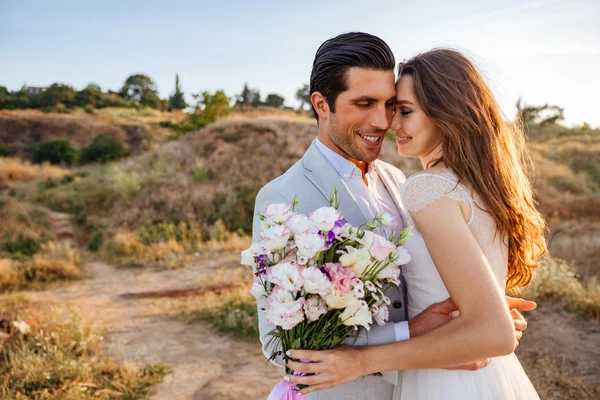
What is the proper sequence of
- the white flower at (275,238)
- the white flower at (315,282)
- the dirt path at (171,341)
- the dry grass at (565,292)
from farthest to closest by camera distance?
1. the dry grass at (565,292)
2. the dirt path at (171,341)
3. the white flower at (275,238)
4. the white flower at (315,282)

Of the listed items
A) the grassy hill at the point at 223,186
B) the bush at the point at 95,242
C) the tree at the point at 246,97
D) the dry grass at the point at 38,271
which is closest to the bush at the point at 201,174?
the grassy hill at the point at 223,186

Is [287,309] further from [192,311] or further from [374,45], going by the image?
[192,311]

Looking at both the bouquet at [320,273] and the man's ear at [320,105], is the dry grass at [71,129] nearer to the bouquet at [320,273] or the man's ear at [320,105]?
the man's ear at [320,105]

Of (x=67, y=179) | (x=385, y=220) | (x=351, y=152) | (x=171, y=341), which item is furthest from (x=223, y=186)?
(x=385, y=220)

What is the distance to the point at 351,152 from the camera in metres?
2.76

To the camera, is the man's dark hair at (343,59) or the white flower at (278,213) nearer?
the white flower at (278,213)

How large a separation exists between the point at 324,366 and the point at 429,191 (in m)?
0.79

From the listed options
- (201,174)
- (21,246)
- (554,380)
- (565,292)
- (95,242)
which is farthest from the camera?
(201,174)

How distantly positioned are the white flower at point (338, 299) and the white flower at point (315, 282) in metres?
0.02

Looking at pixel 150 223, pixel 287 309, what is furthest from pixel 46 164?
pixel 287 309

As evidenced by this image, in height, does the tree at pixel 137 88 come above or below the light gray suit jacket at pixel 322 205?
above

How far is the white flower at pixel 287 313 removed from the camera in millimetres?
1635

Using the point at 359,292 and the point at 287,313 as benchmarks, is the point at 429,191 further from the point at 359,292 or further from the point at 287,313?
the point at 287,313

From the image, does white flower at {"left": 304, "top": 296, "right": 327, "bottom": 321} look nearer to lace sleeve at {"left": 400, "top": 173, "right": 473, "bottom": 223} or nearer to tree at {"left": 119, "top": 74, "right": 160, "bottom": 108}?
lace sleeve at {"left": 400, "top": 173, "right": 473, "bottom": 223}
